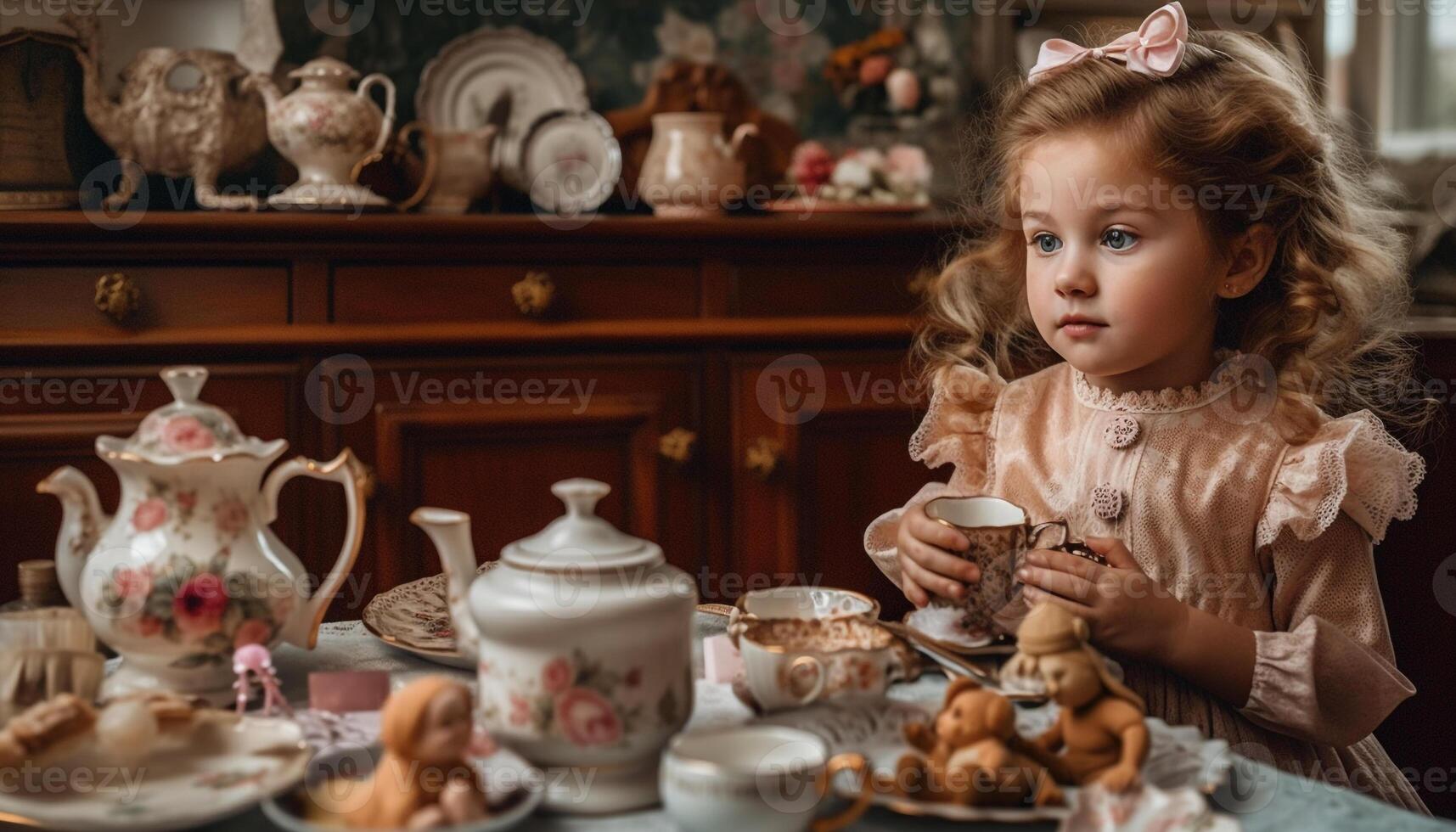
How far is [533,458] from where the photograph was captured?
2.19 meters

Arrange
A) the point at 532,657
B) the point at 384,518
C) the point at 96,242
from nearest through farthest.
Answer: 1. the point at 532,657
2. the point at 96,242
3. the point at 384,518

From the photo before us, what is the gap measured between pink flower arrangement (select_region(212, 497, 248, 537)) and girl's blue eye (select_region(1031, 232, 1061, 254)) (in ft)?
2.70

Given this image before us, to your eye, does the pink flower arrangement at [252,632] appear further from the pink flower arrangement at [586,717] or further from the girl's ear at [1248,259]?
the girl's ear at [1248,259]

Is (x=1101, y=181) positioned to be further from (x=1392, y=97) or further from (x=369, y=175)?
(x=1392, y=97)

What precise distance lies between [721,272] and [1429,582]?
4.00 feet

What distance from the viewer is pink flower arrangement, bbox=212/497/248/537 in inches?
38.7

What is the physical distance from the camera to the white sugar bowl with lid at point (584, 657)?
80 centimetres

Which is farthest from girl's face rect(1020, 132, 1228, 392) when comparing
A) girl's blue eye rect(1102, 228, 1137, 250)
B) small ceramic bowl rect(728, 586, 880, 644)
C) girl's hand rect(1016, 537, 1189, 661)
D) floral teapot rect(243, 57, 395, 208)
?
floral teapot rect(243, 57, 395, 208)

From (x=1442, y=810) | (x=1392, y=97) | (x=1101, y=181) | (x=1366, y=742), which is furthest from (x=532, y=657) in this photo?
(x=1392, y=97)

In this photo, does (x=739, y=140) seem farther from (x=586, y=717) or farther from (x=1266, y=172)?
(x=586, y=717)

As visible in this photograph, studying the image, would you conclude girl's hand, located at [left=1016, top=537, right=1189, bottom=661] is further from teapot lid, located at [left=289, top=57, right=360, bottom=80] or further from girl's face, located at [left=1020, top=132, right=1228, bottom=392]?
teapot lid, located at [left=289, top=57, right=360, bottom=80]

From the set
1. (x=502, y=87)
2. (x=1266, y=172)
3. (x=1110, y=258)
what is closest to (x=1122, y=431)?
(x=1110, y=258)

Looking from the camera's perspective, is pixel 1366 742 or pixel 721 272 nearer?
pixel 1366 742

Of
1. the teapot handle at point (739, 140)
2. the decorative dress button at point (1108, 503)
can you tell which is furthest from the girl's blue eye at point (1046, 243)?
the teapot handle at point (739, 140)
